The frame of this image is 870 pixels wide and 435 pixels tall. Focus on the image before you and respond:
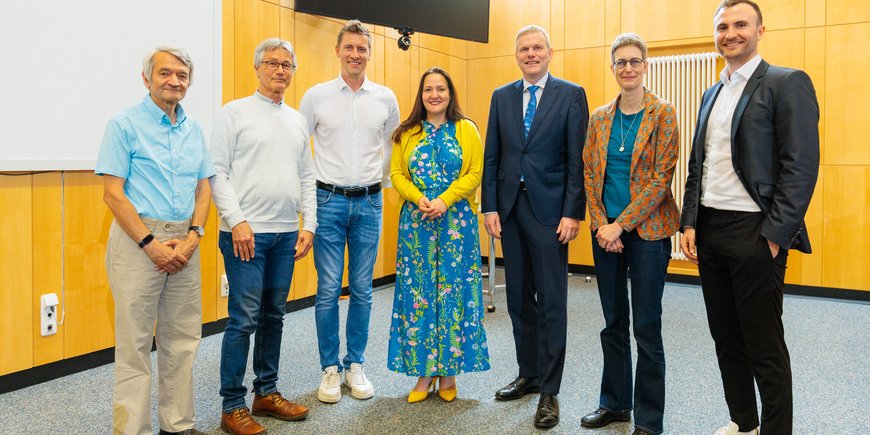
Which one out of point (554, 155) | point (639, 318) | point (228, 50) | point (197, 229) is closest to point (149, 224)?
point (197, 229)

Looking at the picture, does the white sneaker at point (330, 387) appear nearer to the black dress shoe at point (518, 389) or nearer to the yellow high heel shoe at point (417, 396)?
the yellow high heel shoe at point (417, 396)

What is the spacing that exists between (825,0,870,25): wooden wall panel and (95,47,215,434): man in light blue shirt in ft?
16.9

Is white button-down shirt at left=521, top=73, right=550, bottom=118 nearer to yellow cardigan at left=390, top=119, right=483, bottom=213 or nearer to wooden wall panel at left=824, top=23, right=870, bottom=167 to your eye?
yellow cardigan at left=390, top=119, right=483, bottom=213

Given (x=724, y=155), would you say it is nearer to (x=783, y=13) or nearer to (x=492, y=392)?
(x=492, y=392)

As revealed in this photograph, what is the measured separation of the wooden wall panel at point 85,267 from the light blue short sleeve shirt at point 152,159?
137cm

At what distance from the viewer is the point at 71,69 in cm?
302

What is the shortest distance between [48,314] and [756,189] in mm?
3205

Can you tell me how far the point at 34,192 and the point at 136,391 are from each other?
1474 millimetres

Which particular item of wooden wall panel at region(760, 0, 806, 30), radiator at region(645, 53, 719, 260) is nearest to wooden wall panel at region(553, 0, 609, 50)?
radiator at region(645, 53, 719, 260)

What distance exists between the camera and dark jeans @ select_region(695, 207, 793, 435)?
76.8 inches

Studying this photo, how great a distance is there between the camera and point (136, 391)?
212 cm

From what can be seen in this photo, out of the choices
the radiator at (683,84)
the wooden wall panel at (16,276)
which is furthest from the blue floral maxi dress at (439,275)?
the radiator at (683,84)

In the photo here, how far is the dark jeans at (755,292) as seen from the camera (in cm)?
195

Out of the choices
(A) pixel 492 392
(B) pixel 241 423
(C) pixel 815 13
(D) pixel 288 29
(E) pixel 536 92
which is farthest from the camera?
(C) pixel 815 13
